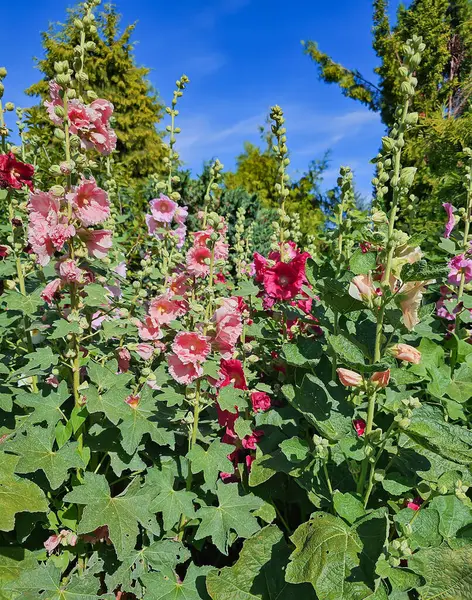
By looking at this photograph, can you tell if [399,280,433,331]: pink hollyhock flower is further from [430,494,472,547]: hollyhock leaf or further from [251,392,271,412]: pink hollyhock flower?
[251,392,271,412]: pink hollyhock flower

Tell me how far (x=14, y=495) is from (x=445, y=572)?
4.55ft

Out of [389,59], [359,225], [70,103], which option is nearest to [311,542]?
[359,225]

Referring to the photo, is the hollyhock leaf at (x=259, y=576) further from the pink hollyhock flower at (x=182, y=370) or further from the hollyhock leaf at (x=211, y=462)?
the pink hollyhock flower at (x=182, y=370)

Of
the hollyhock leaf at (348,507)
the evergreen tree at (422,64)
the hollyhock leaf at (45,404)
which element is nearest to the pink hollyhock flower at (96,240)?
the hollyhock leaf at (45,404)

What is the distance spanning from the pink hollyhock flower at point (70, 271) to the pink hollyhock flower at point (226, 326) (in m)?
0.50

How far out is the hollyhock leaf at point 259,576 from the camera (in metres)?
1.69

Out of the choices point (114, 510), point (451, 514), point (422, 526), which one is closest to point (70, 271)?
point (114, 510)

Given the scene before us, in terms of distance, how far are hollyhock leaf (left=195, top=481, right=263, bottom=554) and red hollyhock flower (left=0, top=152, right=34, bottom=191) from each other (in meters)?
1.45

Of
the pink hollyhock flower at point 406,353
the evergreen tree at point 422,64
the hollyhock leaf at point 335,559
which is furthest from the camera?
the evergreen tree at point 422,64

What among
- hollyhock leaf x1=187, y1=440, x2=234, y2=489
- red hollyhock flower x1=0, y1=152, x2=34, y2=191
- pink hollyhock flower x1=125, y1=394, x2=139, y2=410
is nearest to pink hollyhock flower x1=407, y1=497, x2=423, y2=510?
hollyhock leaf x1=187, y1=440, x2=234, y2=489

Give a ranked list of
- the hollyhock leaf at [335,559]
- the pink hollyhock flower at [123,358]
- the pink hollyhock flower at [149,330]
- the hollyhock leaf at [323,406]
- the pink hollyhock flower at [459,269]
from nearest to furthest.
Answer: the hollyhock leaf at [335,559] → the hollyhock leaf at [323,406] → the pink hollyhock flower at [149,330] → the pink hollyhock flower at [123,358] → the pink hollyhock flower at [459,269]

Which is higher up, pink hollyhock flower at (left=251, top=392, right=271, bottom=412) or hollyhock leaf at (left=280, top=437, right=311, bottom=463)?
pink hollyhock flower at (left=251, top=392, right=271, bottom=412)

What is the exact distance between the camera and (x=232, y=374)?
82.5 inches

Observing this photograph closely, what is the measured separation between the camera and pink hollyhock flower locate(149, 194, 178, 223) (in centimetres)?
246
